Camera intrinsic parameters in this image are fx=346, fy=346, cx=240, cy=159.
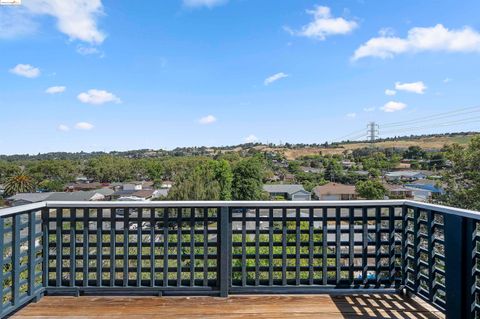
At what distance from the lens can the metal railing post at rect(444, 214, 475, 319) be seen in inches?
86.7

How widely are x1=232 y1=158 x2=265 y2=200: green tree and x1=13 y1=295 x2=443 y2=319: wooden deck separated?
111ft

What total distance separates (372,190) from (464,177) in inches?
543

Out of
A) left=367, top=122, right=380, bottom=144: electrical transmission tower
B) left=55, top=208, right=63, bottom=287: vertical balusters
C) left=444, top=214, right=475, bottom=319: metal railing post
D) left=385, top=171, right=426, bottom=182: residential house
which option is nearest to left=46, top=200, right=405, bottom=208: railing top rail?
left=55, top=208, right=63, bottom=287: vertical balusters

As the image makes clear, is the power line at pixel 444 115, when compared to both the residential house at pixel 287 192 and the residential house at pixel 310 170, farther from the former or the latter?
the residential house at pixel 287 192

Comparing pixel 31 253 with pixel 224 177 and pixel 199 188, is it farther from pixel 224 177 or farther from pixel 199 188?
pixel 224 177

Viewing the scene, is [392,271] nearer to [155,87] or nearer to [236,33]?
[236,33]

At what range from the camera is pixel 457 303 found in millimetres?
2270

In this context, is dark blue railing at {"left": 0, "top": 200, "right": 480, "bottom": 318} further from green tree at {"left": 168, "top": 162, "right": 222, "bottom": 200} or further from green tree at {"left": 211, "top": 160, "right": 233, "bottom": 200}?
green tree at {"left": 211, "top": 160, "right": 233, "bottom": 200}

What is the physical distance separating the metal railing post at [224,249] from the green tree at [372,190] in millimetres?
24030

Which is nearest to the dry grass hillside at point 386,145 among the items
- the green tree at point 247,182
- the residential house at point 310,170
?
the residential house at point 310,170

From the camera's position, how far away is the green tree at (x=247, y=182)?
37500 mm

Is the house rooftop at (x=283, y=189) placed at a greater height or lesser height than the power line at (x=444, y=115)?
lesser

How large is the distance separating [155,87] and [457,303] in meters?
22.9

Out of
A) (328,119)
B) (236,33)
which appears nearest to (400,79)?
(328,119)
